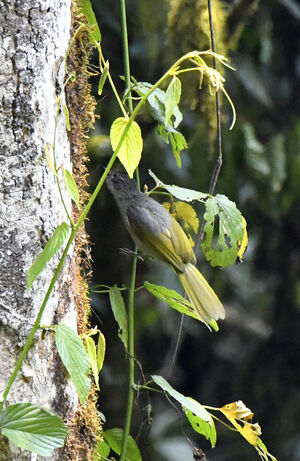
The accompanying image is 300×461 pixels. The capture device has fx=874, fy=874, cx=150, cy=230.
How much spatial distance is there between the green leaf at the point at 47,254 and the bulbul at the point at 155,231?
90 cm

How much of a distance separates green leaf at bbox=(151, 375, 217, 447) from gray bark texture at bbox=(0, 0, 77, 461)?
238mm

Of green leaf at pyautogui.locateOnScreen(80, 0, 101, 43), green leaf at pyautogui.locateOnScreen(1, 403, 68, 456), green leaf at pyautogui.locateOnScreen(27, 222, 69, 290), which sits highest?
green leaf at pyautogui.locateOnScreen(80, 0, 101, 43)

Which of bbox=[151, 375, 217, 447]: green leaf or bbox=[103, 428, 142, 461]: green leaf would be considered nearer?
bbox=[151, 375, 217, 447]: green leaf

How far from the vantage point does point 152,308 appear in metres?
3.44

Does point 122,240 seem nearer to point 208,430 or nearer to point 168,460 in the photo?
point 168,460

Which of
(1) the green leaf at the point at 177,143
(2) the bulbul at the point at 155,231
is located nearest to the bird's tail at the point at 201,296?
(2) the bulbul at the point at 155,231

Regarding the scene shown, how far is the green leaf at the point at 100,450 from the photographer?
155 centimetres

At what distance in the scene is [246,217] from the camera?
388 cm

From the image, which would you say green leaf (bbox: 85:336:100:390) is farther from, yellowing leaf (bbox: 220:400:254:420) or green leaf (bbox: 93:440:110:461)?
yellowing leaf (bbox: 220:400:254:420)

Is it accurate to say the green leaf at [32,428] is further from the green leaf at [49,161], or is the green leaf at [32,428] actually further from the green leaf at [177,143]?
the green leaf at [177,143]

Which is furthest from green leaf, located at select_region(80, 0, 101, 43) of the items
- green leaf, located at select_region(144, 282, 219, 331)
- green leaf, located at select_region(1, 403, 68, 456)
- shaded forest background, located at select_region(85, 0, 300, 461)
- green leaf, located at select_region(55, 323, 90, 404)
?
shaded forest background, located at select_region(85, 0, 300, 461)

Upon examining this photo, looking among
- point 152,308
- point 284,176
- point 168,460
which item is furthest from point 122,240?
point 168,460

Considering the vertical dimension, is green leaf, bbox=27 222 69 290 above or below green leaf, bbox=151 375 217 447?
above

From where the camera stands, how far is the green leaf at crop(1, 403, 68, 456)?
46.4 inches
